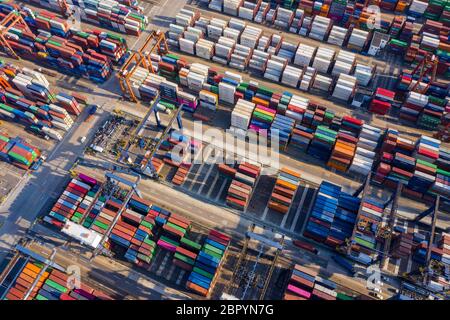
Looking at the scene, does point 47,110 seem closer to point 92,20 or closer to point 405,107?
point 92,20

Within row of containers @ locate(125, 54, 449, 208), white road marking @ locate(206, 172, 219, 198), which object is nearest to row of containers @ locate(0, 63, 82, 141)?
row of containers @ locate(125, 54, 449, 208)

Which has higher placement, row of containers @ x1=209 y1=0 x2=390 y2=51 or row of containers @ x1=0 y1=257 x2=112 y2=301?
row of containers @ x1=209 y1=0 x2=390 y2=51

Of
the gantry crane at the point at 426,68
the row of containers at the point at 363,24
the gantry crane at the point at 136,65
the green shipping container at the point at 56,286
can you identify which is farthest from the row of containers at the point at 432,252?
the gantry crane at the point at 136,65

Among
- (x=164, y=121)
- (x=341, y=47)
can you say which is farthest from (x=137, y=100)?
(x=341, y=47)

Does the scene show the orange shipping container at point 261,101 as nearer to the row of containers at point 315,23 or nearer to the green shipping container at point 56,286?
the row of containers at point 315,23

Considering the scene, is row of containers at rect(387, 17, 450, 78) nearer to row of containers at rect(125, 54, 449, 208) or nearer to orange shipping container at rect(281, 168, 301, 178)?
row of containers at rect(125, 54, 449, 208)

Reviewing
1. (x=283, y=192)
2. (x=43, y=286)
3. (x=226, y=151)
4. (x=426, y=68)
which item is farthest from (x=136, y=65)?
(x=426, y=68)
